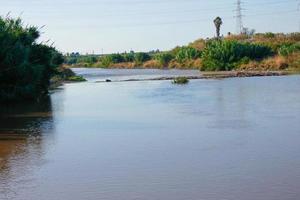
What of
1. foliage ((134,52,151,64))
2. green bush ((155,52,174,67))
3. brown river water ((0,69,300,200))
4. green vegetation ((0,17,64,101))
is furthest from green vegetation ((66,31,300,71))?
brown river water ((0,69,300,200))

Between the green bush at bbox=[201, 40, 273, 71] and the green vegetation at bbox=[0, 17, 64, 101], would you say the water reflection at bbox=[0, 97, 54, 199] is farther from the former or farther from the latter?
the green bush at bbox=[201, 40, 273, 71]

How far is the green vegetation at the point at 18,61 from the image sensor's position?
25.9m

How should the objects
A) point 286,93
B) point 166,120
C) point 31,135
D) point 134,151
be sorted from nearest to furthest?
point 134,151 < point 31,135 < point 166,120 < point 286,93

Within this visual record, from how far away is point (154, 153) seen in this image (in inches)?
541

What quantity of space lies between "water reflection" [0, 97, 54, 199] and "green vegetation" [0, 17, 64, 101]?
3.91ft

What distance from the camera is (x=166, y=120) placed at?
2012 centimetres

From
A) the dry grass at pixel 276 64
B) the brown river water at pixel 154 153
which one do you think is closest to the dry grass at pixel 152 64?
the dry grass at pixel 276 64

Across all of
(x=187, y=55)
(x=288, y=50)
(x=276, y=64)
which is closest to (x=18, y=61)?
(x=276, y=64)

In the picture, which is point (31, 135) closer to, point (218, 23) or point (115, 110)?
point (115, 110)

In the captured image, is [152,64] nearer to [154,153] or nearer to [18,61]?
[18,61]

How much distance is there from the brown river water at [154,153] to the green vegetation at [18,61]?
109 inches

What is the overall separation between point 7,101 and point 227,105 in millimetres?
11832

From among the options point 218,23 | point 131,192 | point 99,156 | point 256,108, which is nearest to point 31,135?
point 99,156

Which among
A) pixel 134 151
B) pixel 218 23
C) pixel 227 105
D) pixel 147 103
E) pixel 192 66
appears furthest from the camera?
pixel 218 23
